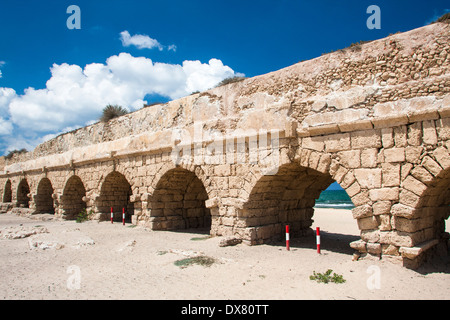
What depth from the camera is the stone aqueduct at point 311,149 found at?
5.15m

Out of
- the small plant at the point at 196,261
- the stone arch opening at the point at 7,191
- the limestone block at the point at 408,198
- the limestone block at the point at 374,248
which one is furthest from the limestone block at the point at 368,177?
the stone arch opening at the point at 7,191

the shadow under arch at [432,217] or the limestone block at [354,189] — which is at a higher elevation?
the limestone block at [354,189]

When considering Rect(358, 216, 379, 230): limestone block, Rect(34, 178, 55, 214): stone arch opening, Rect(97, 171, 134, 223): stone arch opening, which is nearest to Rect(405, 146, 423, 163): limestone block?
Rect(358, 216, 379, 230): limestone block

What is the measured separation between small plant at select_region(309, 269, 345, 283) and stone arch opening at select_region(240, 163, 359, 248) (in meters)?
2.31

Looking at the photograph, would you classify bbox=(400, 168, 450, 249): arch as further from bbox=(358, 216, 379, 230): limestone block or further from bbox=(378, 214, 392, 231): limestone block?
bbox=(358, 216, 379, 230): limestone block

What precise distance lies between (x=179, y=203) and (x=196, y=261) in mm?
4375

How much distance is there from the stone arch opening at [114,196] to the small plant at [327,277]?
850cm

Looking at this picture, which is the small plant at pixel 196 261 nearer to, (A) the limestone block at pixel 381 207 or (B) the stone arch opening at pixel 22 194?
(A) the limestone block at pixel 381 207

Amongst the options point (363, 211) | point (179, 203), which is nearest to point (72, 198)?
point (179, 203)

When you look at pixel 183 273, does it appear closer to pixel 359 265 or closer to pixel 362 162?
pixel 359 265

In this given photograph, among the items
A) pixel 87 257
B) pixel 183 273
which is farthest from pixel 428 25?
pixel 87 257

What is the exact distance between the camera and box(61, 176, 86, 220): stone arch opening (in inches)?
560

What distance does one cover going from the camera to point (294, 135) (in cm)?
643

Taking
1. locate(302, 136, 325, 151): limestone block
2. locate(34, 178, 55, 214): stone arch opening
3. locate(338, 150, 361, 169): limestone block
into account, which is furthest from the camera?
locate(34, 178, 55, 214): stone arch opening
